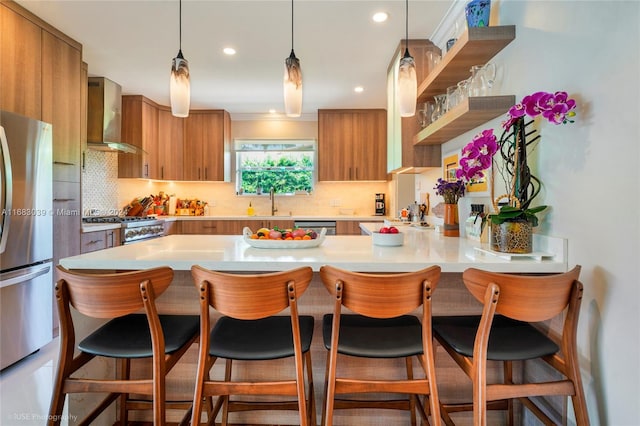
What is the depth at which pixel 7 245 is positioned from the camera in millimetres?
2168

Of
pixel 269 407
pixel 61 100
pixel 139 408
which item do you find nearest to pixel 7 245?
pixel 61 100

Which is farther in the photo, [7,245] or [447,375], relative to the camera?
[7,245]

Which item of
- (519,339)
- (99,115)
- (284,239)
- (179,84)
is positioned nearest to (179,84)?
(179,84)

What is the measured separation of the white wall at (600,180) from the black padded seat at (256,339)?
1082 millimetres

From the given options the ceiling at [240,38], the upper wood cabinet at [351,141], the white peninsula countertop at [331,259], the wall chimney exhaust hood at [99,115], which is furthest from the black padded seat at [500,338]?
the wall chimney exhaust hood at [99,115]

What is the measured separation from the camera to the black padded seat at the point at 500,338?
3.91 ft

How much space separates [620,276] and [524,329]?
1.30ft

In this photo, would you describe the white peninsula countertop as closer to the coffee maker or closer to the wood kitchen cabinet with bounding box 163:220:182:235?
the wood kitchen cabinet with bounding box 163:220:182:235

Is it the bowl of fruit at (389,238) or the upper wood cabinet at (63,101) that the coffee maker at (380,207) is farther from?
the upper wood cabinet at (63,101)

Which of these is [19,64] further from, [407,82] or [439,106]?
[439,106]

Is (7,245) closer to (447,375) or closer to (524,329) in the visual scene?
(447,375)

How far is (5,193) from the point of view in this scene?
2.12 m

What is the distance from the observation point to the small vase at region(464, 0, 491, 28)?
1.82 meters

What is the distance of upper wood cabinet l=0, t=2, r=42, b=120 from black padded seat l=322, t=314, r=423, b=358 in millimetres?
2716
